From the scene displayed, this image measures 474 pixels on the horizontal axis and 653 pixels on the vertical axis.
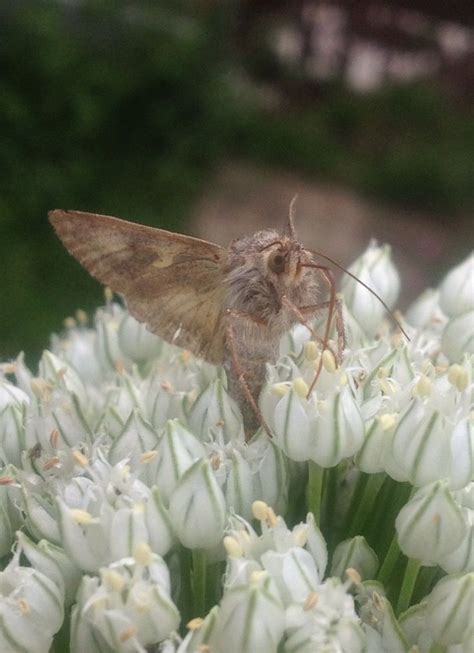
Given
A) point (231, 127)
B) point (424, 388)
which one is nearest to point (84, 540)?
point (424, 388)

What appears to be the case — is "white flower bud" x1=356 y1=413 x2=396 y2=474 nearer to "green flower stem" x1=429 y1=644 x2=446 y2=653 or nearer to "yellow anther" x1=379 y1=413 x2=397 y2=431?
"yellow anther" x1=379 y1=413 x2=397 y2=431

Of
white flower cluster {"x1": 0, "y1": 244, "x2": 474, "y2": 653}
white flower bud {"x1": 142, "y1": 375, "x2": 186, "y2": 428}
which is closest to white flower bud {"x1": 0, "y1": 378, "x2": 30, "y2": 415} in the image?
white flower cluster {"x1": 0, "y1": 244, "x2": 474, "y2": 653}

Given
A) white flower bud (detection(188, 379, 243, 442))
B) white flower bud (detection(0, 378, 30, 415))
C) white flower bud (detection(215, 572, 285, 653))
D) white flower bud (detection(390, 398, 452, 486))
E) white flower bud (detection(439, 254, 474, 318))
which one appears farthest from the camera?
white flower bud (detection(439, 254, 474, 318))

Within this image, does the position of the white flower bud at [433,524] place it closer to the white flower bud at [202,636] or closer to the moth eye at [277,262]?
the white flower bud at [202,636]

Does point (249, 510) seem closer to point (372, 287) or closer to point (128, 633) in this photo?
point (128, 633)

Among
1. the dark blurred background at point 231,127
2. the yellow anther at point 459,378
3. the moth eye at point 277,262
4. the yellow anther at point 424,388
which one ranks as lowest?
the dark blurred background at point 231,127

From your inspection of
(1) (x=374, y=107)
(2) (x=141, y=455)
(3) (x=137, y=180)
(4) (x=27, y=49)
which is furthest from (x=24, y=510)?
(1) (x=374, y=107)

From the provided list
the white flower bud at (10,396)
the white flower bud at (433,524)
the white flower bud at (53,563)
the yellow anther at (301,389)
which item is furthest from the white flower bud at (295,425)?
the white flower bud at (10,396)
